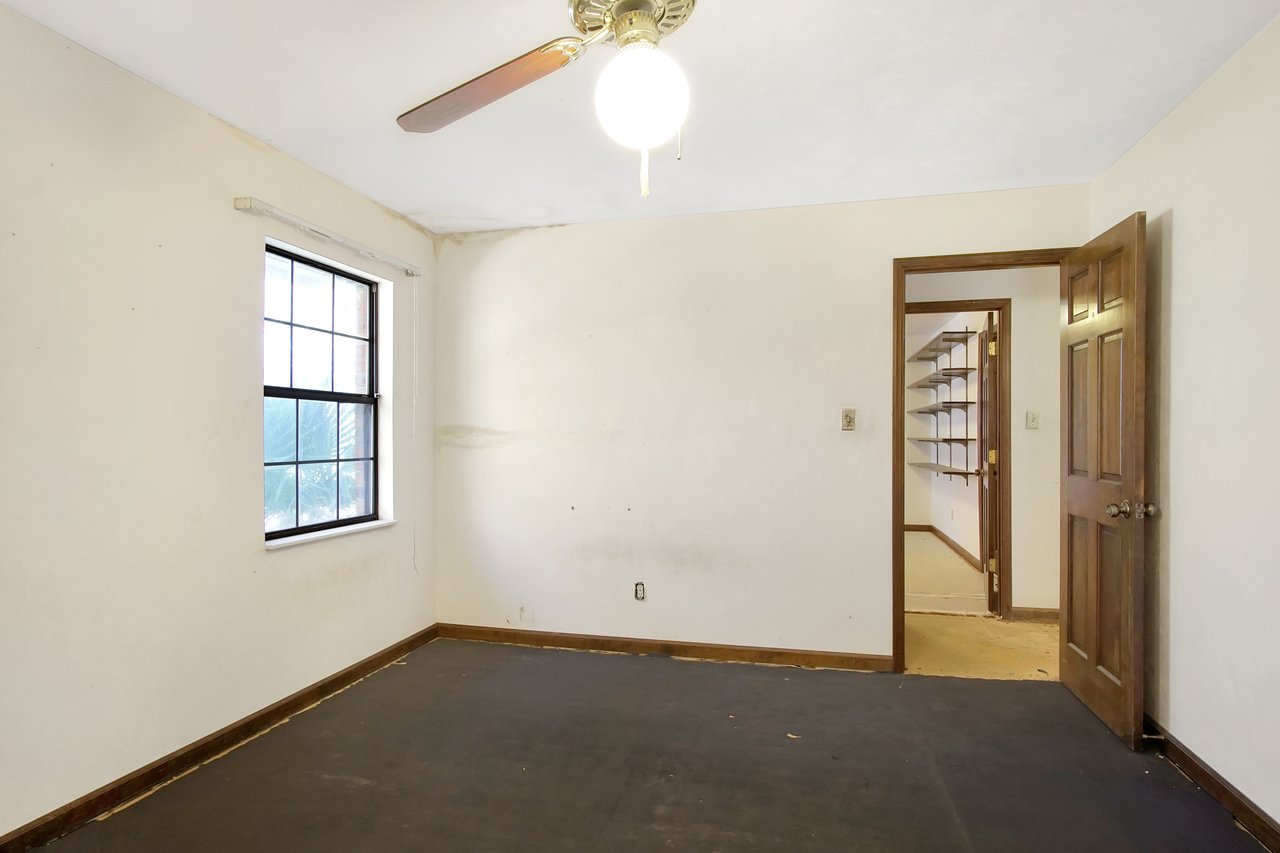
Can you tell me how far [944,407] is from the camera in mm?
6438

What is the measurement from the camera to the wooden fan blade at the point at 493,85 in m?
1.37

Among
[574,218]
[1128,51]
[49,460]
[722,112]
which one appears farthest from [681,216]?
[49,460]

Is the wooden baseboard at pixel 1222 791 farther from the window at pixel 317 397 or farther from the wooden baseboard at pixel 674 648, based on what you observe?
the window at pixel 317 397

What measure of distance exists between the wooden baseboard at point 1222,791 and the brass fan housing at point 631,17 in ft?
9.01

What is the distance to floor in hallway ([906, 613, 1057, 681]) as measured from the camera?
324cm

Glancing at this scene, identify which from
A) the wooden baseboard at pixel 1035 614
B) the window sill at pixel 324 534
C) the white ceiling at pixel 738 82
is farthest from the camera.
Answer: the wooden baseboard at pixel 1035 614

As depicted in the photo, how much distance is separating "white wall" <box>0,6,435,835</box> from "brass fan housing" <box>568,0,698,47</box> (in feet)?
5.46

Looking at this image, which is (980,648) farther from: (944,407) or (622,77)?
(622,77)

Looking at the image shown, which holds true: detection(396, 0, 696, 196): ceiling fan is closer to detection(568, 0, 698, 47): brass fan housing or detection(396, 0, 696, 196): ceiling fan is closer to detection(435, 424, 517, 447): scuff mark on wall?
detection(568, 0, 698, 47): brass fan housing

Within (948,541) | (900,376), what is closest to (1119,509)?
(900,376)

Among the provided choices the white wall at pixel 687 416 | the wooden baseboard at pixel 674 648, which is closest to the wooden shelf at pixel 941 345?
the white wall at pixel 687 416

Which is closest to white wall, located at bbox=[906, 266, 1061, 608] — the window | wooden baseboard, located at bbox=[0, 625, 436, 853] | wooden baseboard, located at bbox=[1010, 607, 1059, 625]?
wooden baseboard, located at bbox=[1010, 607, 1059, 625]

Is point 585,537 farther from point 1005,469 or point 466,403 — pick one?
point 1005,469

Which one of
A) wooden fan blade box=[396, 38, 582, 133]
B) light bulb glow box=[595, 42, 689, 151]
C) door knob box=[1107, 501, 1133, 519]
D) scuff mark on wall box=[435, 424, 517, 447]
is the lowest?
door knob box=[1107, 501, 1133, 519]
